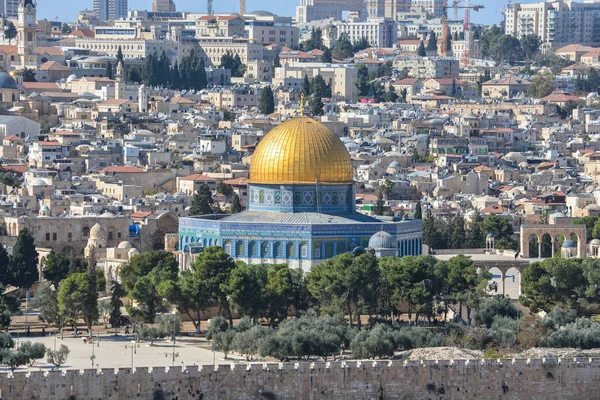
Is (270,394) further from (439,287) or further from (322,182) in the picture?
(322,182)

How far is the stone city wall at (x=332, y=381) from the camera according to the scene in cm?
4028

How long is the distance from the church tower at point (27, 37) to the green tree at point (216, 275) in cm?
8580

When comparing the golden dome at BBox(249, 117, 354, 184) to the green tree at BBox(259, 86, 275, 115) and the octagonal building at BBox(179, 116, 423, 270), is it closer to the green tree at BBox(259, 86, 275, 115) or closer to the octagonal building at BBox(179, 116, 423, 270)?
the octagonal building at BBox(179, 116, 423, 270)

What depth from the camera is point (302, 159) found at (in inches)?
2507

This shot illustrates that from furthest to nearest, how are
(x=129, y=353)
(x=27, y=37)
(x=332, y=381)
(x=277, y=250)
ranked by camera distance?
(x=27, y=37) < (x=277, y=250) < (x=129, y=353) < (x=332, y=381)

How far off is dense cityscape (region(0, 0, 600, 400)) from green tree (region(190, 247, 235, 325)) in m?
0.05

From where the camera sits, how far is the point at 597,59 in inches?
6836

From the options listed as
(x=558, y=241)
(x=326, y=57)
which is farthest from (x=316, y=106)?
(x=558, y=241)

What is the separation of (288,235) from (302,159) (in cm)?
250

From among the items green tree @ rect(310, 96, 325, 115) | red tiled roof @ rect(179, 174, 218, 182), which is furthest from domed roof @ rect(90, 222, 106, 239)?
green tree @ rect(310, 96, 325, 115)

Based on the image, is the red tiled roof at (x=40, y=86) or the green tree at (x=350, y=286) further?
the red tiled roof at (x=40, y=86)

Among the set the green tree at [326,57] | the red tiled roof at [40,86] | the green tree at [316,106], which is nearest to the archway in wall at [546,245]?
the green tree at [316,106]

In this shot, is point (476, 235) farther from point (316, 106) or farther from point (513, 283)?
point (316, 106)

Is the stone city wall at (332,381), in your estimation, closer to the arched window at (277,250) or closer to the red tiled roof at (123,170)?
the arched window at (277,250)
